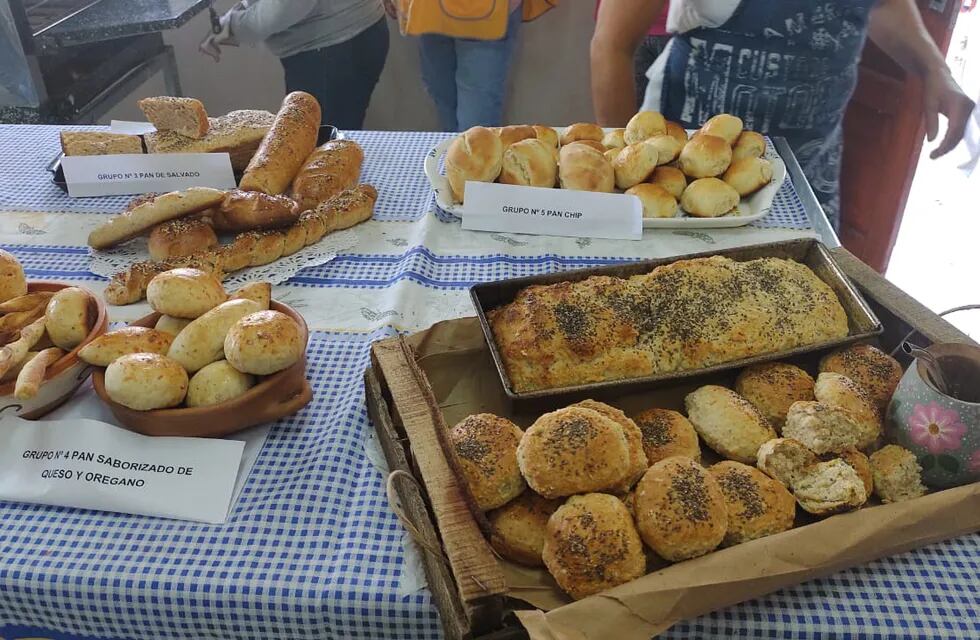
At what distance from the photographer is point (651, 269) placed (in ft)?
3.63

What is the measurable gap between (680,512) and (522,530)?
166 mm

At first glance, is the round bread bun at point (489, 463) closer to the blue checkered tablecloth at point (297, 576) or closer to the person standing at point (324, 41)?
the blue checkered tablecloth at point (297, 576)

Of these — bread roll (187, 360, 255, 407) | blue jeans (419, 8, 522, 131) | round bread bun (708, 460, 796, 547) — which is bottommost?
blue jeans (419, 8, 522, 131)

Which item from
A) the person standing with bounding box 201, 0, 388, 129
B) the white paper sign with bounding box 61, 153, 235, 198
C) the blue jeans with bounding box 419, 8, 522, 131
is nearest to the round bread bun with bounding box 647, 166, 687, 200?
the white paper sign with bounding box 61, 153, 235, 198

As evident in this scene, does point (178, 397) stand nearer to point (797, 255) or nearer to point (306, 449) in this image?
point (306, 449)

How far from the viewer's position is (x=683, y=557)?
2.28ft

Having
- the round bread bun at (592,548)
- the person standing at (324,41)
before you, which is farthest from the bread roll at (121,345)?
the person standing at (324,41)

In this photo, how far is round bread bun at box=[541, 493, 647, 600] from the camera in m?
0.67

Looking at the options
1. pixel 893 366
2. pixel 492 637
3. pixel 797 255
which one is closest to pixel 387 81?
pixel 797 255

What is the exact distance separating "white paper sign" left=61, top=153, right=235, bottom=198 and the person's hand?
1.82 m

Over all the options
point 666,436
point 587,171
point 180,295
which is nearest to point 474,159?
point 587,171

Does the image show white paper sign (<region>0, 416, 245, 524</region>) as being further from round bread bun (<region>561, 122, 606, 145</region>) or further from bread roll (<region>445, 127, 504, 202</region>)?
round bread bun (<region>561, 122, 606, 145</region>)

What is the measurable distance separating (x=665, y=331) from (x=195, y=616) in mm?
693

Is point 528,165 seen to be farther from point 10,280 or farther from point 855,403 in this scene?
point 10,280
